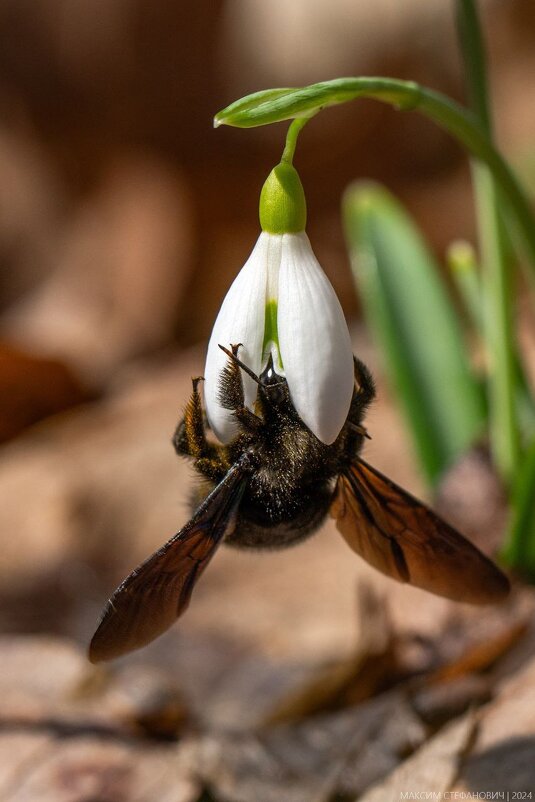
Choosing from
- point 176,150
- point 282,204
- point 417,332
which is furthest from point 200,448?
point 176,150

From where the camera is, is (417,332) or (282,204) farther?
(417,332)

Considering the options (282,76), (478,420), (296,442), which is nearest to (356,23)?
(282,76)

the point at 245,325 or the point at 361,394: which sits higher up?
the point at 245,325

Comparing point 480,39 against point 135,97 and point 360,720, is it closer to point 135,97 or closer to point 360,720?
point 360,720

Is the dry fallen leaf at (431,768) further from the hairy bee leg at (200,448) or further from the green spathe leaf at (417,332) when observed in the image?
the green spathe leaf at (417,332)

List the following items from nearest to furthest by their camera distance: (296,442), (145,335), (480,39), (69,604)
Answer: (296,442) → (480,39) → (69,604) → (145,335)

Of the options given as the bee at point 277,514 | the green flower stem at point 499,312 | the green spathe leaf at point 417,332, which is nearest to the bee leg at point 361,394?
the bee at point 277,514

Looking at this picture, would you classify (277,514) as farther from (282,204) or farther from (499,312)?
(499,312)

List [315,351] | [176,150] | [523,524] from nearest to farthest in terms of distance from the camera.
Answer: [315,351], [523,524], [176,150]
